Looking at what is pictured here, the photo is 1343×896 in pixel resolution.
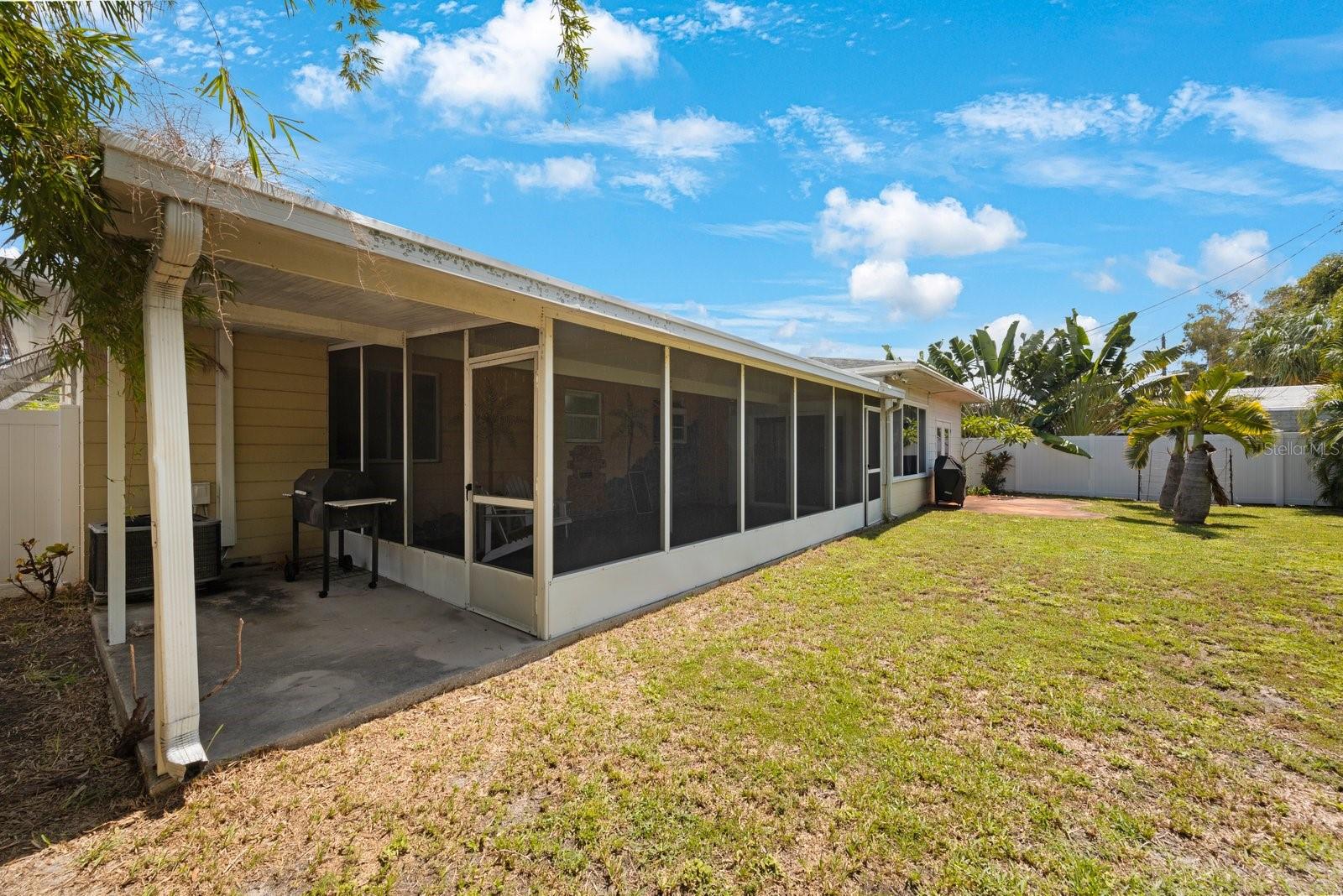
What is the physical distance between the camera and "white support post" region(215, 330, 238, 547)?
5703 mm

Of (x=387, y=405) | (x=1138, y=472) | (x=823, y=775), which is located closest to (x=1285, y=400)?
(x=1138, y=472)

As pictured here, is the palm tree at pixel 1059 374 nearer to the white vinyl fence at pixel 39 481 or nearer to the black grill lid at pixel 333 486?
the black grill lid at pixel 333 486

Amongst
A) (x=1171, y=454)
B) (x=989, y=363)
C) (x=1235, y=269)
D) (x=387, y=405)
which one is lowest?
(x=1171, y=454)

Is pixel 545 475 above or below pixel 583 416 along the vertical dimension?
below

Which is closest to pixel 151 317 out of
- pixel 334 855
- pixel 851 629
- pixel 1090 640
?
pixel 334 855

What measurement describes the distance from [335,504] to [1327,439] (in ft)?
59.8

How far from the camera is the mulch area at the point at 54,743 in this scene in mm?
2379

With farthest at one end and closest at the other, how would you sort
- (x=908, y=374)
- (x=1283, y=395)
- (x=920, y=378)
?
(x=1283, y=395) → (x=920, y=378) → (x=908, y=374)

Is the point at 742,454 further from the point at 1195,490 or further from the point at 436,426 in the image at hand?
the point at 1195,490

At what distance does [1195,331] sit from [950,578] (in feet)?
127

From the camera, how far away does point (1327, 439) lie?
11750 millimetres

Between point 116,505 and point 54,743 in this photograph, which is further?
point 116,505

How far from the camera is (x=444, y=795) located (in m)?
2.55

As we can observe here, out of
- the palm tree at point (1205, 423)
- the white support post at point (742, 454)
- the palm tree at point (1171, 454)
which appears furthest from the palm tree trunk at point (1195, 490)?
the white support post at point (742, 454)
